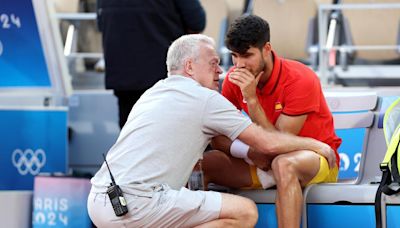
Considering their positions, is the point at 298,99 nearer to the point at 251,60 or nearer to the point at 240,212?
the point at 251,60

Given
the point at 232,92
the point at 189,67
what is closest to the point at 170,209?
the point at 189,67

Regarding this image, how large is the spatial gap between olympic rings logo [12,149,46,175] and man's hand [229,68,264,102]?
2.18 meters

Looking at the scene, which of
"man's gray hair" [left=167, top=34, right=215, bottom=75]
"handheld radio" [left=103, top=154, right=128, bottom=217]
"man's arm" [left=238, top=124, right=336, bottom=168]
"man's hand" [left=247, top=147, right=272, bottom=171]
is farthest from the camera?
"man's hand" [left=247, top=147, right=272, bottom=171]

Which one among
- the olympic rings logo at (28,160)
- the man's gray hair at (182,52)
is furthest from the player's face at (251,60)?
the olympic rings logo at (28,160)

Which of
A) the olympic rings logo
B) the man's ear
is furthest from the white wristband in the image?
the olympic rings logo

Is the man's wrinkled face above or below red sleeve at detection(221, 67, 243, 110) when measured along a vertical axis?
above

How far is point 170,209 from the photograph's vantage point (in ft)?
13.0

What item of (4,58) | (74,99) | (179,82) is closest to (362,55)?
(74,99)

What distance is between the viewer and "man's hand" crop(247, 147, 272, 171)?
4.30 metres

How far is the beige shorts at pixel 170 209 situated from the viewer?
3955mm

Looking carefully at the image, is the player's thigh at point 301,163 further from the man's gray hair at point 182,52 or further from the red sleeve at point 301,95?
the man's gray hair at point 182,52

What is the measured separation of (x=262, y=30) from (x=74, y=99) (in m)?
2.93

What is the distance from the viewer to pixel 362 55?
8.16 meters

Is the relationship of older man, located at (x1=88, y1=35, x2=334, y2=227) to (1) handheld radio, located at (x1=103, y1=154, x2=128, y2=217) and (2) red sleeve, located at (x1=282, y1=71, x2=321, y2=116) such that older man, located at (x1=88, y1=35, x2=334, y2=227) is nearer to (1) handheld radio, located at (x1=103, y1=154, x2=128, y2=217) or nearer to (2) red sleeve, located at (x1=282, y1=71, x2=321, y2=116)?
(1) handheld radio, located at (x1=103, y1=154, x2=128, y2=217)
